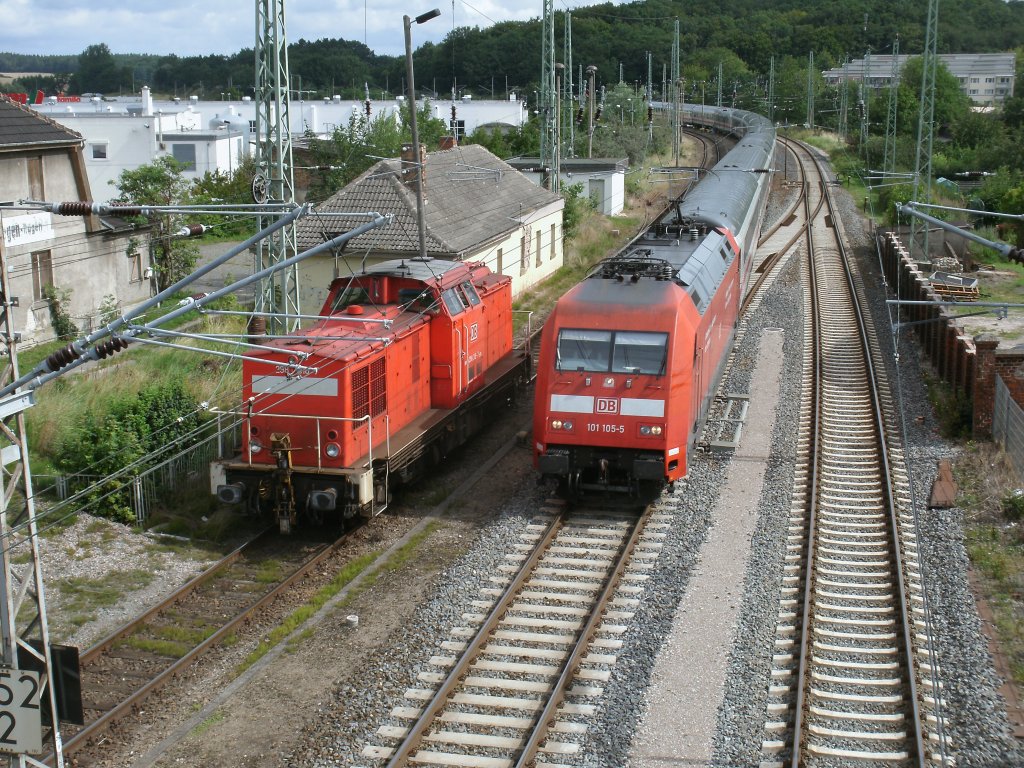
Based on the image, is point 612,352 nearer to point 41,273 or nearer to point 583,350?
point 583,350

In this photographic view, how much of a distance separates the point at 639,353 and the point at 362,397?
12.3 feet

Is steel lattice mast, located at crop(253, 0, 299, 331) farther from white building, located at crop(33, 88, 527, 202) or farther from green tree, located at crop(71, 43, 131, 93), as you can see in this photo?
green tree, located at crop(71, 43, 131, 93)

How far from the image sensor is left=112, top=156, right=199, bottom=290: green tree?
2890cm

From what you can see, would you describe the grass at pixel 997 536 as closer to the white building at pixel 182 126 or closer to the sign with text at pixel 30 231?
the sign with text at pixel 30 231

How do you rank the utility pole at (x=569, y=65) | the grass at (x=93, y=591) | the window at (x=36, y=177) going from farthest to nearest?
the utility pole at (x=569, y=65) < the window at (x=36, y=177) < the grass at (x=93, y=591)

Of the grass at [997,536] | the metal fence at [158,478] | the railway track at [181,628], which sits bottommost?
the railway track at [181,628]

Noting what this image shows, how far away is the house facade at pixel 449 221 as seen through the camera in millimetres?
25391

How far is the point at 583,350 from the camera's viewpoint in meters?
15.0

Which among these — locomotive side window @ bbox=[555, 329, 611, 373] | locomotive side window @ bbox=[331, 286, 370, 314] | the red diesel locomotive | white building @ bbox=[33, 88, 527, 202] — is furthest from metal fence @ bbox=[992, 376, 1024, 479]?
white building @ bbox=[33, 88, 527, 202]

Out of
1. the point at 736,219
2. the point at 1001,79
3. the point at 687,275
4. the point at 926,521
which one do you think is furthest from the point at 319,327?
the point at 1001,79

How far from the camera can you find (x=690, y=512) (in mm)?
15461

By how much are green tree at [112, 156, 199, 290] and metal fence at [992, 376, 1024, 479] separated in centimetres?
1828

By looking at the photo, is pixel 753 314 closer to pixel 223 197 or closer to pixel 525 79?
pixel 223 197

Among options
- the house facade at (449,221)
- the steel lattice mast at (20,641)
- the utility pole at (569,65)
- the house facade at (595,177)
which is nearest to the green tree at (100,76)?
the utility pole at (569,65)
